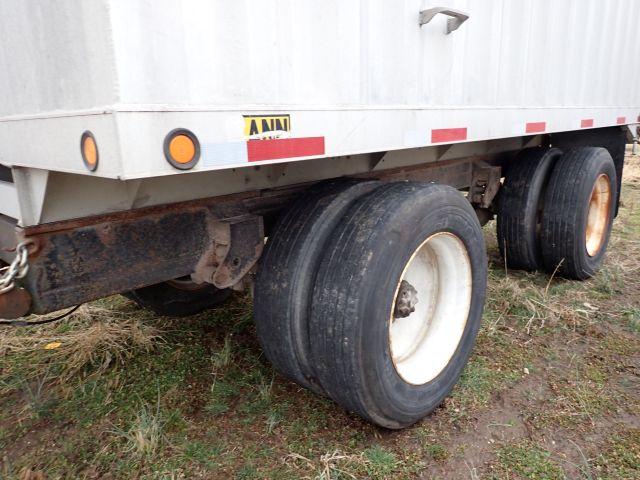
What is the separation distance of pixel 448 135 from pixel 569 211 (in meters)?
1.97

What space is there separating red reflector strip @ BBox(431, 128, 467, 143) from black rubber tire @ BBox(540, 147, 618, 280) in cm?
182

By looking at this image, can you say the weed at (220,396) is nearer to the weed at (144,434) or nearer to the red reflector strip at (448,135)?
the weed at (144,434)

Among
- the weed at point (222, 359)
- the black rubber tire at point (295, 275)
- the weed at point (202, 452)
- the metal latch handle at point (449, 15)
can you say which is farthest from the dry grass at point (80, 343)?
the metal latch handle at point (449, 15)

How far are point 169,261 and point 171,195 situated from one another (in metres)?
0.27

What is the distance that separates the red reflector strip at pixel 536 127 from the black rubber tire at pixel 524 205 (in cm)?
75

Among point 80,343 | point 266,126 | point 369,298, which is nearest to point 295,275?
point 369,298

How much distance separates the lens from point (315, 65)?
1616 mm

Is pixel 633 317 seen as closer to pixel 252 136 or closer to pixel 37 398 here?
pixel 252 136

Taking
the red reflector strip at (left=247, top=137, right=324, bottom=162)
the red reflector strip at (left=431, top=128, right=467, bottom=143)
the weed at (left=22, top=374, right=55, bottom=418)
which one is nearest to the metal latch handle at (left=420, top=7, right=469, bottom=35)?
the red reflector strip at (left=431, top=128, right=467, bottom=143)

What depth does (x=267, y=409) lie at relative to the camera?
95.0 inches

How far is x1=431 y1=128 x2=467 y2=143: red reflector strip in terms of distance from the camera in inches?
85.7

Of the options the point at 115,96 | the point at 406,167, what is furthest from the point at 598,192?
the point at 115,96

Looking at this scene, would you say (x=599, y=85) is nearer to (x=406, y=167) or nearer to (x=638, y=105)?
(x=638, y=105)

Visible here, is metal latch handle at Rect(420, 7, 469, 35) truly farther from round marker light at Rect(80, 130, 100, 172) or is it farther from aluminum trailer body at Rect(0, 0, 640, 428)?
round marker light at Rect(80, 130, 100, 172)
